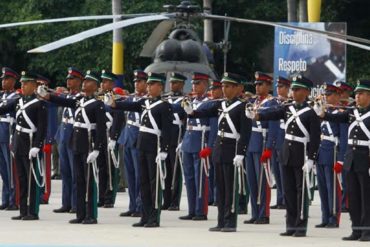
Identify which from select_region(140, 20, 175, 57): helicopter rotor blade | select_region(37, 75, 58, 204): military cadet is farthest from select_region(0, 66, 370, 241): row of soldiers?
select_region(140, 20, 175, 57): helicopter rotor blade

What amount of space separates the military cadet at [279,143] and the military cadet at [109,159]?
7.04ft

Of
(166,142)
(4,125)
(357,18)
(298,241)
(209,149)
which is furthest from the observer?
(357,18)

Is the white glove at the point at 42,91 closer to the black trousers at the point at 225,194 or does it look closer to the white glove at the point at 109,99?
the white glove at the point at 109,99

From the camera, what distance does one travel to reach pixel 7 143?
22.1 metres

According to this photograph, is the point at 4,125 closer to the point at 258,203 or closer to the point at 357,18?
the point at 258,203

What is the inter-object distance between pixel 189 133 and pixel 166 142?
6.73 ft

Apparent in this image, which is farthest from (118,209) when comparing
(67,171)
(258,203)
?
(258,203)

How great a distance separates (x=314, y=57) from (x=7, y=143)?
5439 mm

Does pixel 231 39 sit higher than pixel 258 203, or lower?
higher

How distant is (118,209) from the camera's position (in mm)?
22281

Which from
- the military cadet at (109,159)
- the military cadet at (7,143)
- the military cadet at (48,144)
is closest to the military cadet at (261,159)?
the military cadet at (109,159)

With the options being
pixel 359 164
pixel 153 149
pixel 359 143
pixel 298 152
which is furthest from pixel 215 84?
pixel 359 164

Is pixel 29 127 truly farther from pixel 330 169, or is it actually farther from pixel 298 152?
pixel 330 169

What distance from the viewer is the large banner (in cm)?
2492
